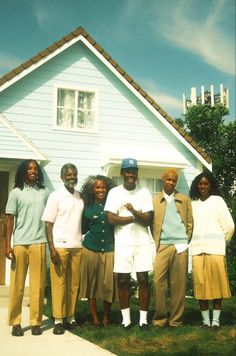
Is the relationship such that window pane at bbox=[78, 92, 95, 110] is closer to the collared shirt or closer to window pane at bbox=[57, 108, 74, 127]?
window pane at bbox=[57, 108, 74, 127]

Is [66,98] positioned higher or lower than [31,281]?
higher

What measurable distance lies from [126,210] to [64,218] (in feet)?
2.50

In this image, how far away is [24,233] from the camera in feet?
17.5

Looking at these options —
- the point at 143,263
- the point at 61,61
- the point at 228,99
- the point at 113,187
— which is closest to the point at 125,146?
the point at 61,61

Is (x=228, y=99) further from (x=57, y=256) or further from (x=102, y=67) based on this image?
(x=57, y=256)

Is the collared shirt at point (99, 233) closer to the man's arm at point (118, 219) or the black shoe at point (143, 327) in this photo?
the man's arm at point (118, 219)

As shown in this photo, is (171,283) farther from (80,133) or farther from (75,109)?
(75,109)

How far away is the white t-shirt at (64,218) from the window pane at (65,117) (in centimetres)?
588

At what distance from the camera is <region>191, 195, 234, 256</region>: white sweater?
5719 mm

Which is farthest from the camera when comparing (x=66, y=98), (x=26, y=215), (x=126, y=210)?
(x=66, y=98)

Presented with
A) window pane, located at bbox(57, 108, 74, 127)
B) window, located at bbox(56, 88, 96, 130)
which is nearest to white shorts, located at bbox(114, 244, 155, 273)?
window, located at bbox(56, 88, 96, 130)

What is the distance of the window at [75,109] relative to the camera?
445 inches

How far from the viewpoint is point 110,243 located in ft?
18.7

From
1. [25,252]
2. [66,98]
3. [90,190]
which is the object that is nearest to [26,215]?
[25,252]
